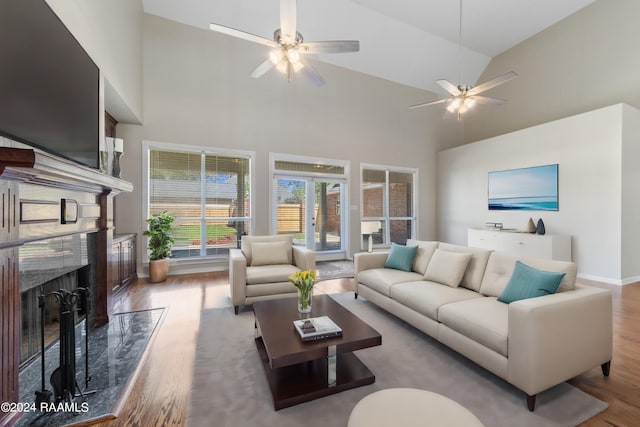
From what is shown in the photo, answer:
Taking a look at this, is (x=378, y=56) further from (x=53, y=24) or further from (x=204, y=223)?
(x=53, y=24)

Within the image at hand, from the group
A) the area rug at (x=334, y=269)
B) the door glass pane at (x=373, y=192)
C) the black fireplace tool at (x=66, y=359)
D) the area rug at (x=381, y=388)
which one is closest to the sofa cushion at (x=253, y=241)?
the area rug at (x=334, y=269)

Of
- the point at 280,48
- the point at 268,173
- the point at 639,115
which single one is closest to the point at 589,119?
the point at 639,115

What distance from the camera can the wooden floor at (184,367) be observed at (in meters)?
1.58

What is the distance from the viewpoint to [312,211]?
6.33 m

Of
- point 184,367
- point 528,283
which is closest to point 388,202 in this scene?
point 528,283

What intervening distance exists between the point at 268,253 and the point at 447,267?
7.26ft

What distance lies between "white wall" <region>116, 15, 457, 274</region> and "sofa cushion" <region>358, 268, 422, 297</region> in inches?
113

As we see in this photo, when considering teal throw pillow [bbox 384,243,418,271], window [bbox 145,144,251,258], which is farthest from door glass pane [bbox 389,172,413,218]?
teal throw pillow [bbox 384,243,418,271]

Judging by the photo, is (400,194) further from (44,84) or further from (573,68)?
(44,84)

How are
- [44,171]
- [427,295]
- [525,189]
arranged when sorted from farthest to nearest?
[525,189] → [427,295] → [44,171]

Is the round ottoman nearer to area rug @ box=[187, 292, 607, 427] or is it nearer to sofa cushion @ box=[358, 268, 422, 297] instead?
area rug @ box=[187, 292, 607, 427]

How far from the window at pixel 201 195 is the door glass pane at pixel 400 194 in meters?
3.80

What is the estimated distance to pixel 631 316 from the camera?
3012 millimetres

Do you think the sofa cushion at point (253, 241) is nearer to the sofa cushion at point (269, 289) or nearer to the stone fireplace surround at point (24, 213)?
the sofa cushion at point (269, 289)
